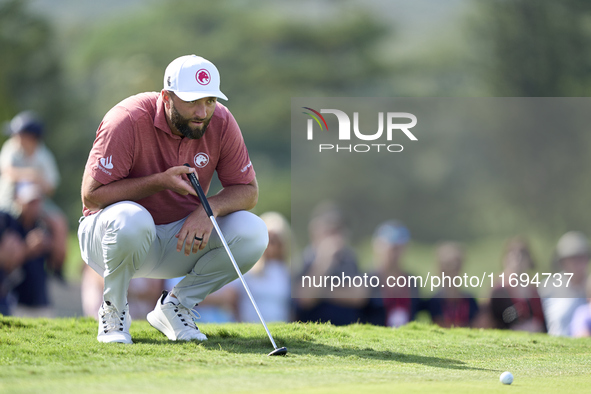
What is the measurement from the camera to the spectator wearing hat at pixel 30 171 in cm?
802

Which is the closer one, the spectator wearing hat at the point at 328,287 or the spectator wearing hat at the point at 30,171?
the spectator wearing hat at the point at 328,287

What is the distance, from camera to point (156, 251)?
405 centimetres

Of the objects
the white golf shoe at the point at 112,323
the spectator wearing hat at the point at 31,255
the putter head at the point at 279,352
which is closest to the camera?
the putter head at the point at 279,352

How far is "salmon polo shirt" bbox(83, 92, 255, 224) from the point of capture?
3.72 m

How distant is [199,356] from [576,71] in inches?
1142

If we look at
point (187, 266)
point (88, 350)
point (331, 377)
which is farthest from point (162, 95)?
point (331, 377)

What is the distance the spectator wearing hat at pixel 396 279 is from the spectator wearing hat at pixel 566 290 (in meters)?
1.20

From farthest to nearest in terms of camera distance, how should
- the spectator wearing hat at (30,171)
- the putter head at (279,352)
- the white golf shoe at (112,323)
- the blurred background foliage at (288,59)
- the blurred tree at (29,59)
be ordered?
the blurred tree at (29,59) < the blurred background foliage at (288,59) < the spectator wearing hat at (30,171) < the white golf shoe at (112,323) < the putter head at (279,352)

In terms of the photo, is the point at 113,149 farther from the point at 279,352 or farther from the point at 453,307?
the point at 453,307

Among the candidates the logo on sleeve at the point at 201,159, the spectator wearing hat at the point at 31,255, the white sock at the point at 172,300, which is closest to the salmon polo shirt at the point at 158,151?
the logo on sleeve at the point at 201,159

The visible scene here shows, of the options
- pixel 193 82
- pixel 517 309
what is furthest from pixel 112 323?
pixel 517 309

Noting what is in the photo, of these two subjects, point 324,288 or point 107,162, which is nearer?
point 107,162

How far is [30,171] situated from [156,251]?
17.5 ft

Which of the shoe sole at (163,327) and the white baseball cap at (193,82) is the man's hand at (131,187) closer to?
the white baseball cap at (193,82)
